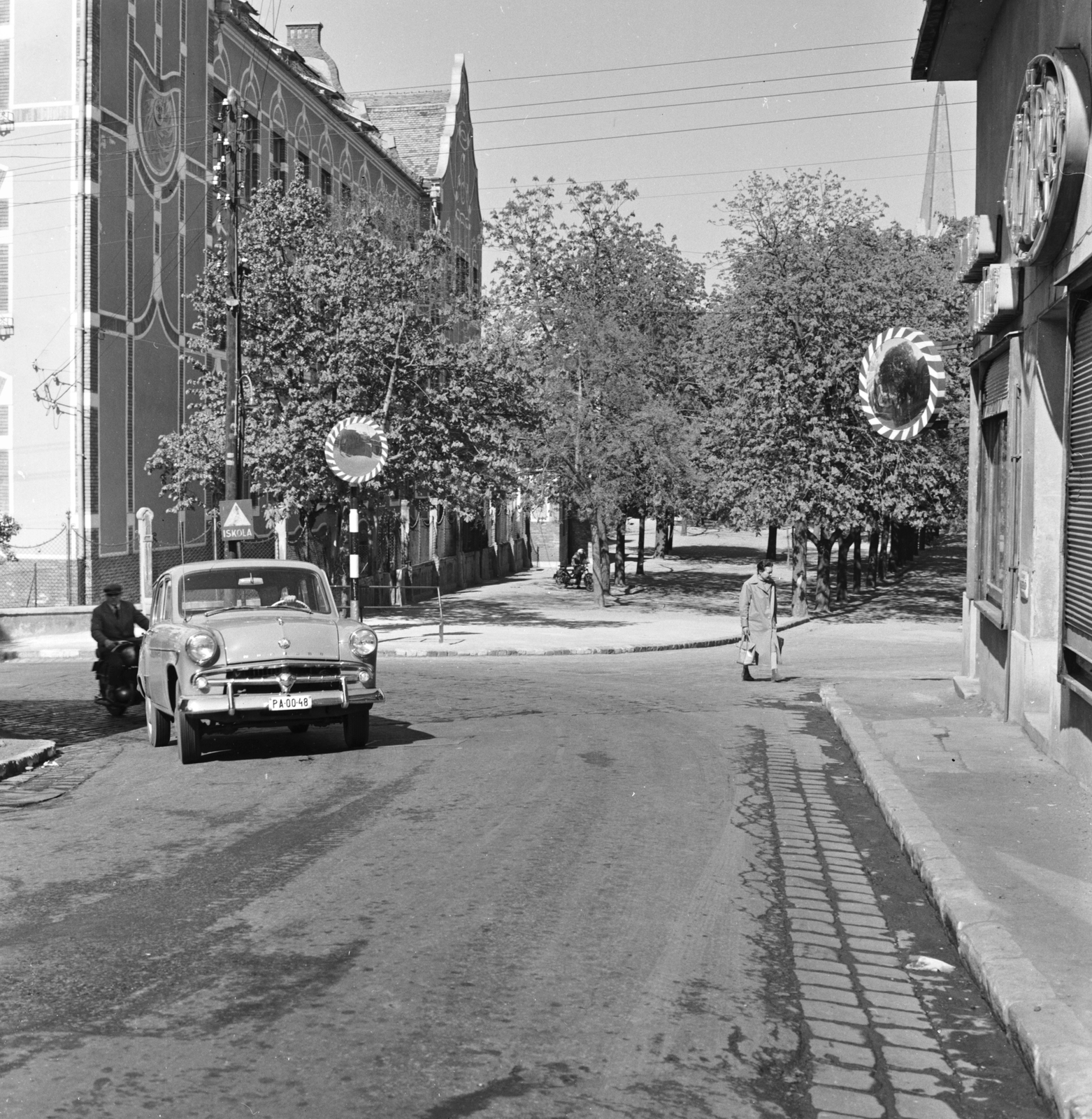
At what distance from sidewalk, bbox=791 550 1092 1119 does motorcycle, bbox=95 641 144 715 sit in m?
7.87

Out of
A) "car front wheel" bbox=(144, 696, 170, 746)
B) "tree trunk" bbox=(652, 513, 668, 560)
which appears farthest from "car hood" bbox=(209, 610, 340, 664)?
"tree trunk" bbox=(652, 513, 668, 560)

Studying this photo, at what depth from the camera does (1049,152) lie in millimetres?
11055

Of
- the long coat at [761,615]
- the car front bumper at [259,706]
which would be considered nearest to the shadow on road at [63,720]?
the car front bumper at [259,706]

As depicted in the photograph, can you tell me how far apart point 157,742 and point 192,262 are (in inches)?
912

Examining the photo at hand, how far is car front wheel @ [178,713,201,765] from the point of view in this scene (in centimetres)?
1193

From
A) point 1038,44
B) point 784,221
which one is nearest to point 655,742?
point 1038,44

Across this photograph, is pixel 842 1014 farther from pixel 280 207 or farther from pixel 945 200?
pixel 945 200

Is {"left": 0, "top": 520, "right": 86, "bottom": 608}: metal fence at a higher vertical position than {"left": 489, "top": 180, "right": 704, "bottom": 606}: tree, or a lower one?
lower

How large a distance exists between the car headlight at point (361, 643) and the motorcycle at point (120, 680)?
4.47 m

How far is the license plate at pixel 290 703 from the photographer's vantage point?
1187cm

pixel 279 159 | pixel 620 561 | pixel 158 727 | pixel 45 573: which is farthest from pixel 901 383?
pixel 620 561

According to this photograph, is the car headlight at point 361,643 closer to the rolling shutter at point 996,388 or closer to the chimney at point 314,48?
the rolling shutter at point 996,388

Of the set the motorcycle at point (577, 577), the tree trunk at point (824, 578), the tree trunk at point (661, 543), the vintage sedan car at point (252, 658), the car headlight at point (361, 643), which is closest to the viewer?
the vintage sedan car at point (252, 658)

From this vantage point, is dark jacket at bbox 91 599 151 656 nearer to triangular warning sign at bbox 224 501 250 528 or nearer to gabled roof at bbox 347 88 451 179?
triangular warning sign at bbox 224 501 250 528
